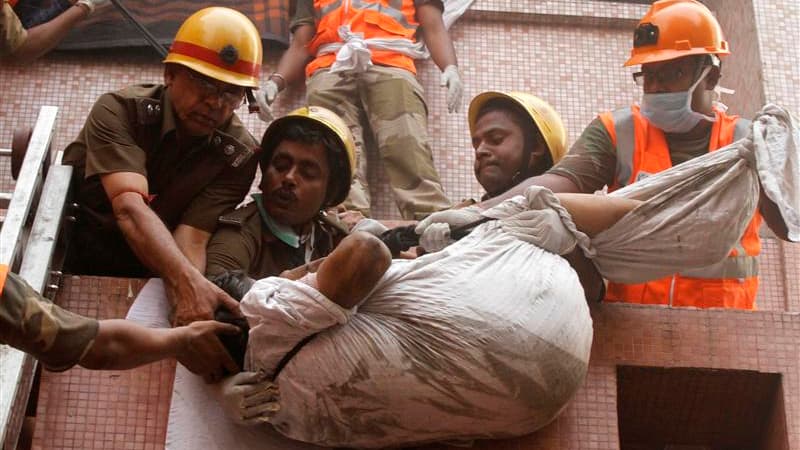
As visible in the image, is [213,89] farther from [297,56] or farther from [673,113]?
[297,56]

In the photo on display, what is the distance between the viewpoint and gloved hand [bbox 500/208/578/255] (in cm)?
512

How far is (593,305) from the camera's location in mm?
5578

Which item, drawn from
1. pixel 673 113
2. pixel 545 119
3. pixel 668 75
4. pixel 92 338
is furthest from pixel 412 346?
pixel 668 75

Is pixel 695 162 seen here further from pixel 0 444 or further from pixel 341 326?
pixel 0 444

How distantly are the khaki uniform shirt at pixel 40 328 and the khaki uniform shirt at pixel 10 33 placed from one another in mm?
3444

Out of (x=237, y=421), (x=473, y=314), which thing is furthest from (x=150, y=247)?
(x=473, y=314)

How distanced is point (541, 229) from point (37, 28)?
3.76 meters

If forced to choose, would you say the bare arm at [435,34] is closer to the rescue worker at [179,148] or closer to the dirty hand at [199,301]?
the rescue worker at [179,148]

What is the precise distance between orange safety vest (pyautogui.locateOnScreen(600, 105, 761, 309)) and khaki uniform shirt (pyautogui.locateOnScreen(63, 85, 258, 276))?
5.06 ft

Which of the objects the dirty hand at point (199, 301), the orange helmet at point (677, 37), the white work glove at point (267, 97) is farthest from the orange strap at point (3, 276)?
the white work glove at point (267, 97)

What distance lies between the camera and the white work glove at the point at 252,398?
4883 mm

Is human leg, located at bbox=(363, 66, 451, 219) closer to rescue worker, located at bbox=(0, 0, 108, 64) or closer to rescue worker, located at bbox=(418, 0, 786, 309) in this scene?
rescue worker, located at bbox=(418, 0, 786, 309)

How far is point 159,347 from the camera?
4691 mm

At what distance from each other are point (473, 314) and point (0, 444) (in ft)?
5.13
